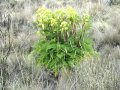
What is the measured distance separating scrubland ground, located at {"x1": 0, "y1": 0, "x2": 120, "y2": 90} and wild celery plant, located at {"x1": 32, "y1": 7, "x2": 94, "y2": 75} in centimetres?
24

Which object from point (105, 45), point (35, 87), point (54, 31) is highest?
point (54, 31)

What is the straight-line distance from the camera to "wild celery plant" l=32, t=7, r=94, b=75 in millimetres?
5137

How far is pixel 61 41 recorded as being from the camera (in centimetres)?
535

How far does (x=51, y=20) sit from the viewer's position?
5.13 m

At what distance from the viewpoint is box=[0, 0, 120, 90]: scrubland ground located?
12.2ft

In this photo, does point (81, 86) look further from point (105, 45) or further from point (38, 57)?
point (105, 45)

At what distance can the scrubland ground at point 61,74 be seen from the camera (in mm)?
3723

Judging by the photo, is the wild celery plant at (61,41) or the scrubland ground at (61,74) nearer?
the scrubland ground at (61,74)

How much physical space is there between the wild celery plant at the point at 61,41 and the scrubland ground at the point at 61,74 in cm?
24

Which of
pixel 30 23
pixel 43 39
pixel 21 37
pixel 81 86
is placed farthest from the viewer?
pixel 30 23

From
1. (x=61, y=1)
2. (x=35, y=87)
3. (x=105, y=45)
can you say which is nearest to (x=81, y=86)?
(x=35, y=87)

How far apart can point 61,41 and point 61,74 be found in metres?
0.68

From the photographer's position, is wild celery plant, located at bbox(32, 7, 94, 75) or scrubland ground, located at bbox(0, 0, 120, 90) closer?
scrubland ground, located at bbox(0, 0, 120, 90)

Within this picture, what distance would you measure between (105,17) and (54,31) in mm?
4306
